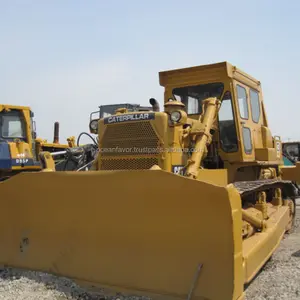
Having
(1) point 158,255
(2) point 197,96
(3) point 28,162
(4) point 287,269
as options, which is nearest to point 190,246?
(1) point 158,255

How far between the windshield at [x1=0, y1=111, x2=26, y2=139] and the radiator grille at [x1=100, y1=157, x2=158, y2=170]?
6551 millimetres

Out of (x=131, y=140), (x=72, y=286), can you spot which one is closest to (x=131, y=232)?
(x=72, y=286)

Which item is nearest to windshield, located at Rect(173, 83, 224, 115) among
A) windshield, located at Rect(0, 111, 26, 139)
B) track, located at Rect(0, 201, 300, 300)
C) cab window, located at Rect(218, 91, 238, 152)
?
cab window, located at Rect(218, 91, 238, 152)

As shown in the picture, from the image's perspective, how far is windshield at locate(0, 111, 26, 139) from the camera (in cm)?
1097

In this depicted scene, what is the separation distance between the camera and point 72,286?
4004 millimetres

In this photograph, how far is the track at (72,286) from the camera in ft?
12.5

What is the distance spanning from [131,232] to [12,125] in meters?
8.19

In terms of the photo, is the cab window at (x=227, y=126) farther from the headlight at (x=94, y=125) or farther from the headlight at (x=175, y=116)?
the headlight at (x=94, y=125)

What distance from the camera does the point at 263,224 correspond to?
511 cm

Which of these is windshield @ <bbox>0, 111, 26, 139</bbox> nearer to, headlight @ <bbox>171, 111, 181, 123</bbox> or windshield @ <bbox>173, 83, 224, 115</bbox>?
windshield @ <bbox>173, 83, 224, 115</bbox>

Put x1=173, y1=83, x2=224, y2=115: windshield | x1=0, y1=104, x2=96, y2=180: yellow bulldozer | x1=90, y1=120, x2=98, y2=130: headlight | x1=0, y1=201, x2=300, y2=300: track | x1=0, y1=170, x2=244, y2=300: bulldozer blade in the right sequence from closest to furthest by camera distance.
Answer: x1=0, y1=170, x2=244, y2=300: bulldozer blade, x1=0, y1=201, x2=300, y2=300: track, x1=90, y1=120, x2=98, y2=130: headlight, x1=173, y1=83, x2=224, y2=115: windshield, x1=0, y1=104, x2=96, y2=180: yellow bulldozer

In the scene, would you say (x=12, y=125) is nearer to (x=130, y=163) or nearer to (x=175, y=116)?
(x=130, y=163)

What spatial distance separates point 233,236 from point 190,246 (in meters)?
0.40

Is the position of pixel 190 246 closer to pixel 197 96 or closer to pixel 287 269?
pixel 287 269
